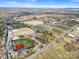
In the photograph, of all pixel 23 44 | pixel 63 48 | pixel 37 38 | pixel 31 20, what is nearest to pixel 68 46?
pixel 63 48

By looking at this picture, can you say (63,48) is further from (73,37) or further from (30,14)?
(30,14)

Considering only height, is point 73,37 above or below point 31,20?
below

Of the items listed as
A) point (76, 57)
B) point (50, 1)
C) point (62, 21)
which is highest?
point (50, 1)

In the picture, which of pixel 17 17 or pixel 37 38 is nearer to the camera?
pixel 37 38

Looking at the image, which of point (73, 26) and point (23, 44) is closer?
point (23, 44)

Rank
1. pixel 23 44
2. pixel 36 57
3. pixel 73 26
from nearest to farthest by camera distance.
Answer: pixel 36 57 < pixel 23 44 < pixel 73 26

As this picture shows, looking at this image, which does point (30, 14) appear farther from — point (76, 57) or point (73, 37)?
point (76, 57)

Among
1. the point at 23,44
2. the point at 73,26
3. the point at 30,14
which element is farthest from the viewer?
the point at 30,14

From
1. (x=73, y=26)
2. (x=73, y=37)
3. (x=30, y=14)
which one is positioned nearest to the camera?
(x=73, y=37)

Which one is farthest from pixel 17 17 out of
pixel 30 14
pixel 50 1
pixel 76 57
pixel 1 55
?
pixel 76 57
